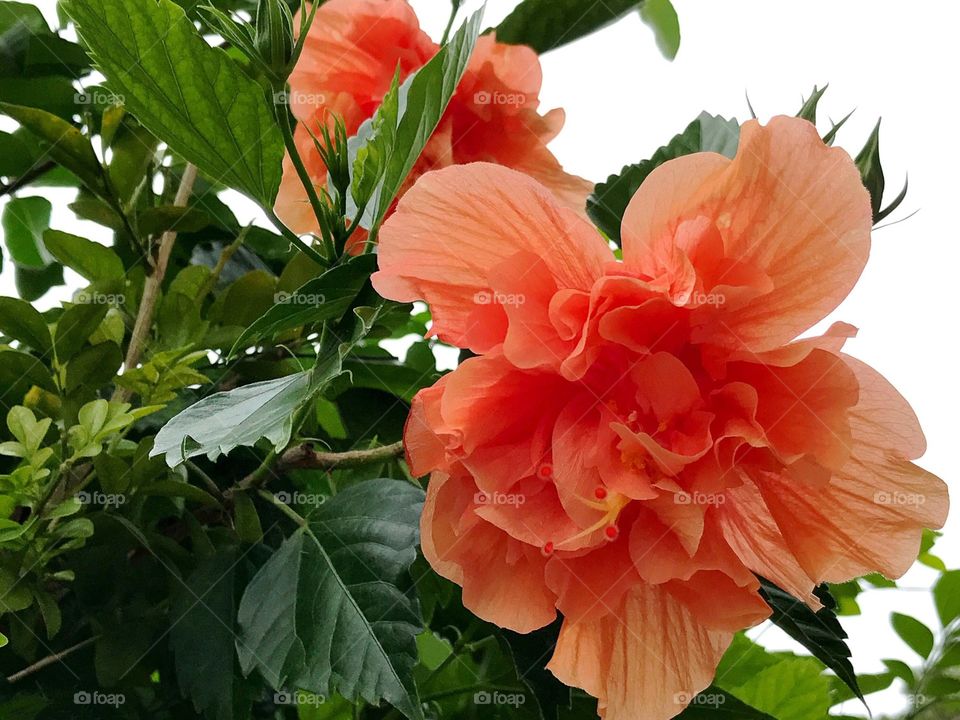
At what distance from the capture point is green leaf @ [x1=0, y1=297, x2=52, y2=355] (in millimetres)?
469

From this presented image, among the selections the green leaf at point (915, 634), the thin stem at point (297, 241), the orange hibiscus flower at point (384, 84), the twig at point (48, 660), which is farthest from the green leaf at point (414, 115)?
the green leaf at point (915, 634)

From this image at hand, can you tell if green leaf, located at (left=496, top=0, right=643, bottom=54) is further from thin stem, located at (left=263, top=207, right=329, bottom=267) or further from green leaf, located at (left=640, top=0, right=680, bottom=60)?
thin stem, located at (left=263, top=207, right=329, bottom=267)

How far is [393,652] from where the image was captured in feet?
1.33

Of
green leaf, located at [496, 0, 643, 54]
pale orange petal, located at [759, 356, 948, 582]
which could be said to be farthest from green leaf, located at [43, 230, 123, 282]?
pale orange petal, located at [759, 356, 948, 582]

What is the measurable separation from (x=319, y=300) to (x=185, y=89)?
111 mm

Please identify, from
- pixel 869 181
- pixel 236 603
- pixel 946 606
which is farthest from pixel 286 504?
pixel 946 606

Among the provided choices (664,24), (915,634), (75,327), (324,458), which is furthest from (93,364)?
(915,634)

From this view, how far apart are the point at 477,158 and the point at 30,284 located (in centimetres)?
29

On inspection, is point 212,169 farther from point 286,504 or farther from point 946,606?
point 946,606

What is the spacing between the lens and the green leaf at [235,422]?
1.02 ft

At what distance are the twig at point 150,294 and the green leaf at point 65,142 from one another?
0.14 feet

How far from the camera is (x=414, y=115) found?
0.36 meters

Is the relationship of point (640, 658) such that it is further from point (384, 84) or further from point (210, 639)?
point (384, 84)

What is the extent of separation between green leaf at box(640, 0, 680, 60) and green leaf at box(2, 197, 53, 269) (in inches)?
15.6
